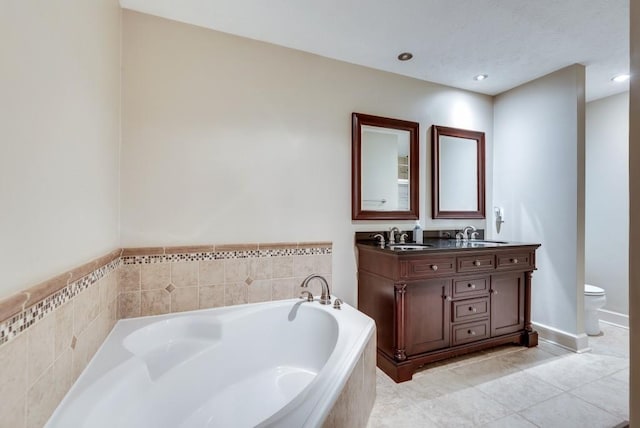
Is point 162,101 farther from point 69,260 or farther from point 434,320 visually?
point 434,320

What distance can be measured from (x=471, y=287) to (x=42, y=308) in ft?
8.14

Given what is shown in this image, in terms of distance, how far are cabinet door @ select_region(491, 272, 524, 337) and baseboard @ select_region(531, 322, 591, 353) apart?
1.08 feet

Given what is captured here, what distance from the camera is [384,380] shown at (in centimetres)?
194

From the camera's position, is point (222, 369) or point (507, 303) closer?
point (222, 369)

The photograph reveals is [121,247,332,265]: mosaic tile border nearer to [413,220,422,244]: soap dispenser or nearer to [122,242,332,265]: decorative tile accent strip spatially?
[122,242,332,265]: decorative tile accent strip

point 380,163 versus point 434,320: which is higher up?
point 380,163

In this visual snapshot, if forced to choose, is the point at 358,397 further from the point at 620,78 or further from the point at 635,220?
the point at 620,78

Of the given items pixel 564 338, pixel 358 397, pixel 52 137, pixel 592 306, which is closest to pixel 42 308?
pixel 52 137

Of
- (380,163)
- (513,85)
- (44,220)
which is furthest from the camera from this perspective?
(513,85)

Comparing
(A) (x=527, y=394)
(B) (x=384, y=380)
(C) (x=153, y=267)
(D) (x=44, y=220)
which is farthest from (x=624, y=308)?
(D) (x=44, y=220)

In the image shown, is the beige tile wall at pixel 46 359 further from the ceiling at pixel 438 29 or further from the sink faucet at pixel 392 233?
the sink faucet at pixel 392 233

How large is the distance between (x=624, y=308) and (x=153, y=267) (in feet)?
14.3

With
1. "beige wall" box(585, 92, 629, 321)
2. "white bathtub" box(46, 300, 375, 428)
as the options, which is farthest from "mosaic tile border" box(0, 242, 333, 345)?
"beige wall" box(585, 92, 629, 321)

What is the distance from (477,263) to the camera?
2203 mm
